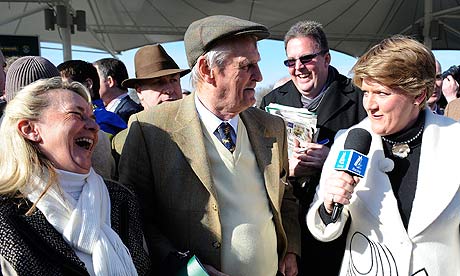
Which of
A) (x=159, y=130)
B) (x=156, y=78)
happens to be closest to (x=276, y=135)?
(x=159, y=130)

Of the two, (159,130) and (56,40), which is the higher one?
(159,130)

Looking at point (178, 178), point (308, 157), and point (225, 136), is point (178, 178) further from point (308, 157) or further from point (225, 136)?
point (308, 157)

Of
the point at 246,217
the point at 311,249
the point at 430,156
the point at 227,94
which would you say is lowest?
the point at 311,249

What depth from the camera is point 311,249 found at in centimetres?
264

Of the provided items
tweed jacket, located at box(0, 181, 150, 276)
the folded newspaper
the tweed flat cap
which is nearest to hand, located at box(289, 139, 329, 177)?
the folded newspaper

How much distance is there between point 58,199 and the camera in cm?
176

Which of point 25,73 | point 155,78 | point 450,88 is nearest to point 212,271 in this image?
point 25,73

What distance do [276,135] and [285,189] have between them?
0.32 metres

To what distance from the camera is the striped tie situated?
2.22m

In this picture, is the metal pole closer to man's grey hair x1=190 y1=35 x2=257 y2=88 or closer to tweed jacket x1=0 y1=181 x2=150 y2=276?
man's grey hair x1=190 y1=35 x2=257 y2=88

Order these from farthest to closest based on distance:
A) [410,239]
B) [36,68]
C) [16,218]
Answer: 1. [36,68]
2. [410,239]
3. [16,218]

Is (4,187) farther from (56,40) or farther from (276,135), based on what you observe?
(56,40)

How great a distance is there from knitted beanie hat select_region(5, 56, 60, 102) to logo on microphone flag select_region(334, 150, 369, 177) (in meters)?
1.47

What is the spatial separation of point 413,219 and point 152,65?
7.25 feet
